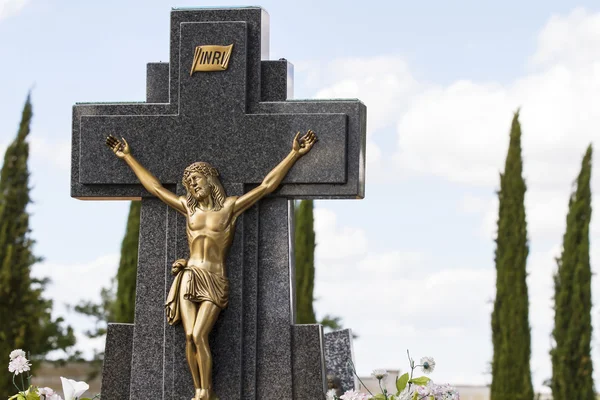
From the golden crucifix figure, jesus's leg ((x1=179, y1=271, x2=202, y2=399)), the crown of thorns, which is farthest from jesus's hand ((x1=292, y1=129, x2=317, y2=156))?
jesus's leg ((x1=179, y1=271, x2=202, y2=399))

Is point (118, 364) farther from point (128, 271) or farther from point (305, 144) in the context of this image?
point (128, 271)

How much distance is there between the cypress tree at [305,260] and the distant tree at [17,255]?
4523 millimetres

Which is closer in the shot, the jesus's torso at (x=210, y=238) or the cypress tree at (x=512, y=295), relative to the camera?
the jesus's torso at (x=210, y=238)

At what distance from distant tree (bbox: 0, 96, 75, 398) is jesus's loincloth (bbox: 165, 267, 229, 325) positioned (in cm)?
1100

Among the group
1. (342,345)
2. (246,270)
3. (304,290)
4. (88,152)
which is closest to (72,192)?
(88,152)

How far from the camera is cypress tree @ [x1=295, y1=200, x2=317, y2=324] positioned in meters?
18.9

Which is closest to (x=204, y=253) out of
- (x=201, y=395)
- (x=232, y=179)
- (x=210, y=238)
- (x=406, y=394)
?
(x=210, y=238)

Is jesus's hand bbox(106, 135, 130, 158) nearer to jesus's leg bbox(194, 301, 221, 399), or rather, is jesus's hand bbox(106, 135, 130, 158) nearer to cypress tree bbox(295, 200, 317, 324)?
jesus's leg bbox(194, 301, 221, 399)

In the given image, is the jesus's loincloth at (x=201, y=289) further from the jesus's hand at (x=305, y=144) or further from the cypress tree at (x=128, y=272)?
the cypress tree at (x=128, y=272)

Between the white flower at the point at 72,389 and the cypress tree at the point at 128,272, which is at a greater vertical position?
the cypress tree at the point at 128,272

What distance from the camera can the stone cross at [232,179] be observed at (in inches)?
333

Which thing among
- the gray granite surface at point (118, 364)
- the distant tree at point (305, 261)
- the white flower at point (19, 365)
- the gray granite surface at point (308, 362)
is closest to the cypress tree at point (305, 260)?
the distant tree at point (305, 261)

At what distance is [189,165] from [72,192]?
1.13 m

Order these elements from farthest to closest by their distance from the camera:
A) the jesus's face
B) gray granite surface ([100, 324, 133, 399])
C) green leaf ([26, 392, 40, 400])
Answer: gray granite surface ([100, 324, 133, 399]) < the jesus's face < green leaf ([26, 392, 40, 400])
